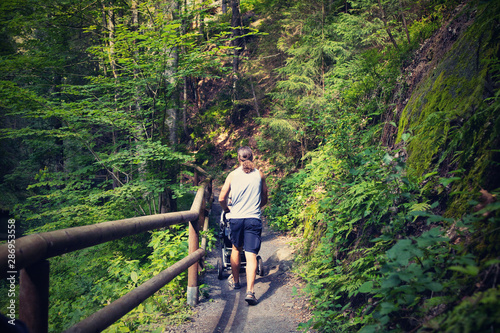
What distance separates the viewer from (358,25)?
9.16 meters

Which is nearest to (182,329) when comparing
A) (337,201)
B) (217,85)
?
(337,201)

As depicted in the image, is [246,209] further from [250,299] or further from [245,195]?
[250,299]

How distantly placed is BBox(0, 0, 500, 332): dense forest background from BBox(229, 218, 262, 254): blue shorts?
913 millimetres

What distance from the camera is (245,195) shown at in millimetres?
4477

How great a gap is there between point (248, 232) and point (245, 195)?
1.94ft

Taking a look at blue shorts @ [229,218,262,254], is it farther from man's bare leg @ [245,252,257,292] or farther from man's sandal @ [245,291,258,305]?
man's sandal @ [245,291,258,305]

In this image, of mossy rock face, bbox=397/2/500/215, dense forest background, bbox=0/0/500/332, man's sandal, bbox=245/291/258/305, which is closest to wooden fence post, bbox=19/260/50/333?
dense forest background, bbox=0/0/500/332

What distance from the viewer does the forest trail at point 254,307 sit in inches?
136

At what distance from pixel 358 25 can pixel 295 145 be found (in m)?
5.02

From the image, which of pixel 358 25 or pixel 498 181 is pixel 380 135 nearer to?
pixel 498 181

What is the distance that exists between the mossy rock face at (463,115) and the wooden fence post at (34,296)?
2722 mm

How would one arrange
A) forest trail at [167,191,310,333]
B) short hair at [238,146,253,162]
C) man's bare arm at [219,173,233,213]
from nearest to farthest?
1. forest trail at [167,191,310,333]
2. short hair at [238,146,253,162]
3. man's bare arm at [219,173,233,213]

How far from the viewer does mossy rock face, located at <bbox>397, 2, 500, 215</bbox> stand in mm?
2293

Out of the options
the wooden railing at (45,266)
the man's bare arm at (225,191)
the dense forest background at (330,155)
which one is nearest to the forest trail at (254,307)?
the dense forest background at (330,155)
